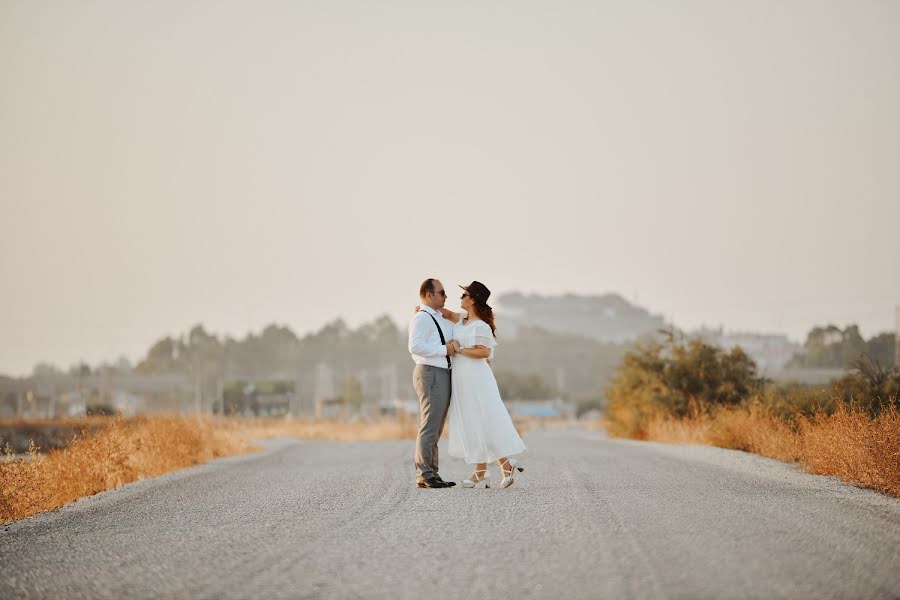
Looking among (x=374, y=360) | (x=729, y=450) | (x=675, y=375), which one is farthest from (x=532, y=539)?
(x=374, y=360)

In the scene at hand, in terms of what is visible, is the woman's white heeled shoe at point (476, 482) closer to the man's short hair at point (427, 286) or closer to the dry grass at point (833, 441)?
the man's short hair at point (427, 286)

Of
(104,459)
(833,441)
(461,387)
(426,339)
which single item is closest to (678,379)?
(833,441)

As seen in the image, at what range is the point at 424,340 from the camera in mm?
12789

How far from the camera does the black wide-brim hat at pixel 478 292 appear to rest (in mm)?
12953

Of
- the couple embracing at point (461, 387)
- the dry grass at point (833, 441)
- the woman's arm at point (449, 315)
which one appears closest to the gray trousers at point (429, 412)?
the couple embracing at point (461, 387)

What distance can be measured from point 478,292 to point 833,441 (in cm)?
558

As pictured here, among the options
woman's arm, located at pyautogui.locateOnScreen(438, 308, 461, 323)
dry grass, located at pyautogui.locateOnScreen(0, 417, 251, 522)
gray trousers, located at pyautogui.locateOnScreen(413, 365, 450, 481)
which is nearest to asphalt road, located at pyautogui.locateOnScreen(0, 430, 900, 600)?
gray trousers, located at pyautogui.locateOnScreen(413, 365, 450, 481)

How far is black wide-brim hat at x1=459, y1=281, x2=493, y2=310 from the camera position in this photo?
1295 cm

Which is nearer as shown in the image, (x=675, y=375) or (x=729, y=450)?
(x=729, y=450)

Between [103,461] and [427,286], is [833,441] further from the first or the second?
[103,461]

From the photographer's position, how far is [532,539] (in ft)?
27.7

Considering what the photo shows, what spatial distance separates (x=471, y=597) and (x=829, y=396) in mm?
18706

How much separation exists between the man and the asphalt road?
1.47 ft

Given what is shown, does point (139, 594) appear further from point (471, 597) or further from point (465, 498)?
point (465, 498)
